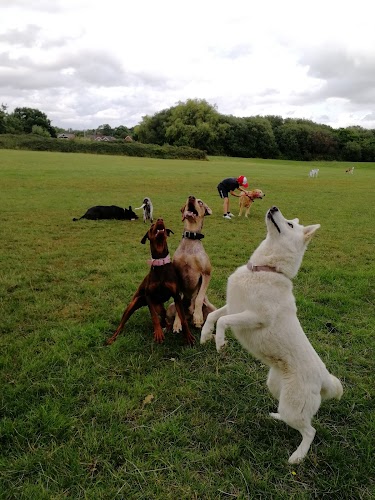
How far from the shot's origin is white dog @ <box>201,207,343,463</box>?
2.59 meters

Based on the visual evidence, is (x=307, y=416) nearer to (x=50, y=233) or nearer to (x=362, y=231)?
(x=50, y=233)

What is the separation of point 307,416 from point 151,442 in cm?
121

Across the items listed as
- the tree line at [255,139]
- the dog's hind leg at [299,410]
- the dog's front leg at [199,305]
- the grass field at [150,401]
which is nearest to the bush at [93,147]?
the tree line at [255,139]

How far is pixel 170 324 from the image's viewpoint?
440 cm

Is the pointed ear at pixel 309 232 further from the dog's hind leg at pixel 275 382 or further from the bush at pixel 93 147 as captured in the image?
the bush at pixel 93 147

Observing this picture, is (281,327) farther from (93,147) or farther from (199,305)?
(93,147)

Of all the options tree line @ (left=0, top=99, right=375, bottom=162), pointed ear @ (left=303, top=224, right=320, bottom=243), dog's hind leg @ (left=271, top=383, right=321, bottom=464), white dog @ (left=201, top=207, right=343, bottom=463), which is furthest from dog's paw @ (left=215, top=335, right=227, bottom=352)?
tree line @ (left=0, top=99, right=375, bottom=162)

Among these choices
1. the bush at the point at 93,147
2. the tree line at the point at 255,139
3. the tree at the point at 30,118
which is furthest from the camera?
the tree at the point at 30,118

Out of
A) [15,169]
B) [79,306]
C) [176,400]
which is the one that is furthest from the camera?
[15,169]

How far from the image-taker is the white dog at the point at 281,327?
8.50 feet

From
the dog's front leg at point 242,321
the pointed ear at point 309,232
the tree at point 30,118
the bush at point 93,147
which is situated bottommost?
the dog's front leg at point 242,321

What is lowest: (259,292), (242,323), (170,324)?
(170,324)

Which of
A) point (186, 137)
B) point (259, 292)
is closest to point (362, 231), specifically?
point (259, 292)

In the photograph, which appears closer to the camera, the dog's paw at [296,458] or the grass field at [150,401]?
the grass field at [150,401]
